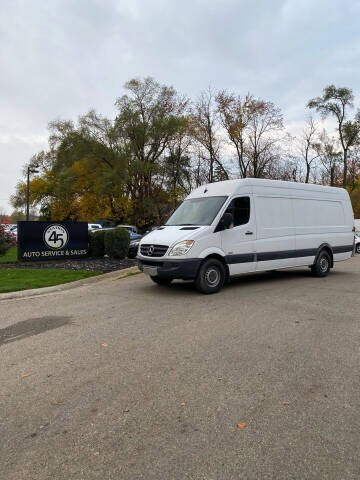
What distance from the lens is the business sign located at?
1372 cm

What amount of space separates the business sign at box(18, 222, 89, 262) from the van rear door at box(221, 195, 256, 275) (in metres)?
8.13

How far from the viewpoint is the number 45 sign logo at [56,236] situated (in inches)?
560

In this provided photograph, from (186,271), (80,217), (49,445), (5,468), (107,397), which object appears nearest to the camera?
(5,468)

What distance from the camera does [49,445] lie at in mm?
2641

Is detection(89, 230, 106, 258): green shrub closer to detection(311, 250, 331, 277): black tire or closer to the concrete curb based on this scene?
the concrete curb

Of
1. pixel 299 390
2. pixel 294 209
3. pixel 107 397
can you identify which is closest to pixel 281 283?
pixel 294 209

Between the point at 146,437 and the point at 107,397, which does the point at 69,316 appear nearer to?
the point at 107,397

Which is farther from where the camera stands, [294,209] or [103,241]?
[103,241]

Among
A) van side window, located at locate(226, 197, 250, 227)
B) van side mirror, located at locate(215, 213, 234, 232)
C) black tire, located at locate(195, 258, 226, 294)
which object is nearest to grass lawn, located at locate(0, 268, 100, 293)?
black tire, located at locate(195, 258, 226, 294)

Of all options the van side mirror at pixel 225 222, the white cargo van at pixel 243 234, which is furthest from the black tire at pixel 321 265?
the van side mirror at pixel 225 222

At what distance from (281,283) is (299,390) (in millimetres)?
6490

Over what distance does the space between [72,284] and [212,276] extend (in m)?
3.73

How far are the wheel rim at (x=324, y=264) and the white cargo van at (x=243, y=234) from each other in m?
0.03

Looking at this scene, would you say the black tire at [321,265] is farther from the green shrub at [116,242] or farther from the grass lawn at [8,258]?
the grass lawn at [8,258]
